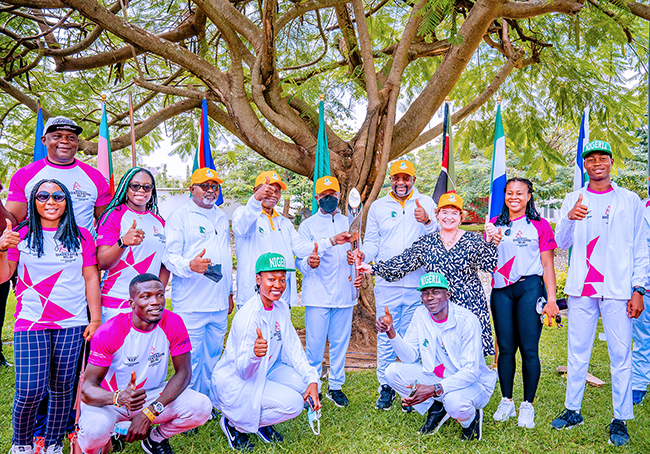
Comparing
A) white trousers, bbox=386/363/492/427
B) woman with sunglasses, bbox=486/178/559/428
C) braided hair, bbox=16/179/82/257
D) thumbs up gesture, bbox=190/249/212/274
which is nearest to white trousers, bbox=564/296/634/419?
woman with sunglasses, bbox=486/178/559/428

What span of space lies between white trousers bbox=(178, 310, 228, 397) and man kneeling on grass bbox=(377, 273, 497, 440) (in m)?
1.62

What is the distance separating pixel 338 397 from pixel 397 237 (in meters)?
1.78

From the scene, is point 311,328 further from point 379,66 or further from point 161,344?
point 379,66

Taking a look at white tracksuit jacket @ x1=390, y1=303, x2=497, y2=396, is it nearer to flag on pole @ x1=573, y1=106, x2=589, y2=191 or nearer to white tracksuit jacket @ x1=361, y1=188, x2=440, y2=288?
white tracksuit jacket @ x1=361, y1=188, x2=440, y2=288

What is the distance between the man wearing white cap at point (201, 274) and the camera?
4.43 m

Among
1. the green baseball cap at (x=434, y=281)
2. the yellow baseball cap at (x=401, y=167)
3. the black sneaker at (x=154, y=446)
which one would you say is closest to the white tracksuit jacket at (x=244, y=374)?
the black sneaker at (x=154, y=446)

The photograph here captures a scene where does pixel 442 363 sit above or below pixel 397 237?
below

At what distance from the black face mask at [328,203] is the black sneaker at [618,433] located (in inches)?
130

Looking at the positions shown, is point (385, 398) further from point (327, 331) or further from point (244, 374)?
point (244, 374)

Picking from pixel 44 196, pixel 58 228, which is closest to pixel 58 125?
pixel 44 196

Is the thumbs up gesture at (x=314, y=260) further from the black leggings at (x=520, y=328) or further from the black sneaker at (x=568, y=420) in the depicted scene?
the black sneaker at (x=568, y=420)

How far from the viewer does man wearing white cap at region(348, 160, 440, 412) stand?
196 inches

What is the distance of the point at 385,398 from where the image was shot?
481cm

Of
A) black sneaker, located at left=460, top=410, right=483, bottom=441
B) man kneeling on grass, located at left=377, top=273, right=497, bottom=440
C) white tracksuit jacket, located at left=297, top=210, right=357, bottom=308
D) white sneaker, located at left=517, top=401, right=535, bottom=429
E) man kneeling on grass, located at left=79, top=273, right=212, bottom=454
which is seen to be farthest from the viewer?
white tracksuit jacket, located at left=297, top=210, right=357, bottom=308
